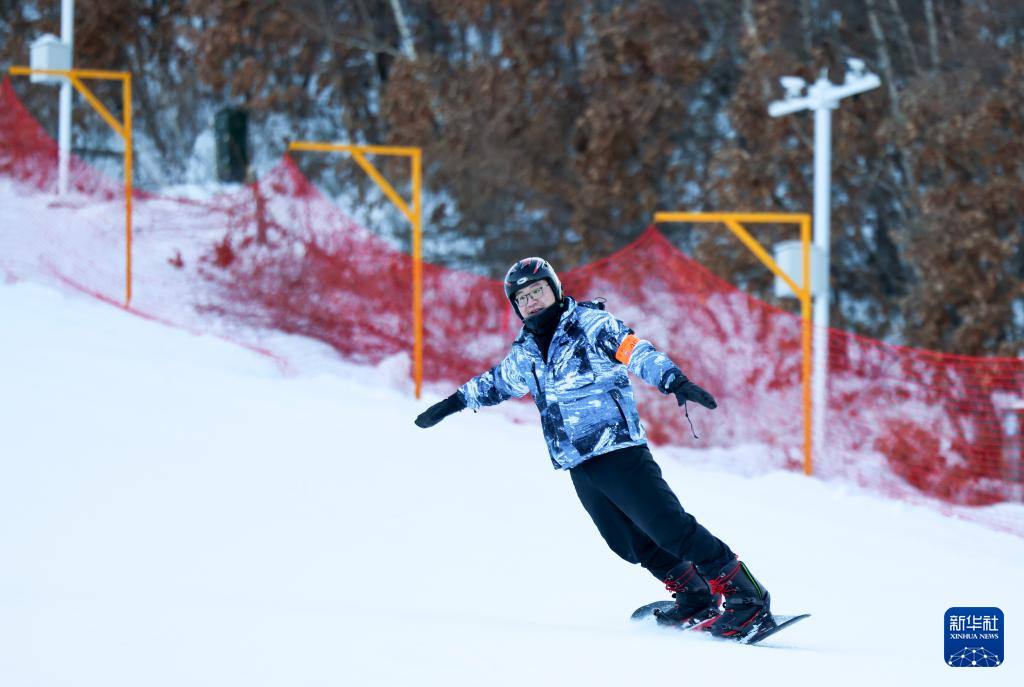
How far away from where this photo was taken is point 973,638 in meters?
4.61

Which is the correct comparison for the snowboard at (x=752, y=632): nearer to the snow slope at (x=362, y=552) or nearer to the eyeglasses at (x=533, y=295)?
the snow slope at (x=362, y=552)

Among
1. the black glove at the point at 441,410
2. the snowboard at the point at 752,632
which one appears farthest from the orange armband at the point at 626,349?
the snowboard at the point at 752,632

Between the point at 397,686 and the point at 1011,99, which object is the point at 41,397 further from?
the point at 1011,99

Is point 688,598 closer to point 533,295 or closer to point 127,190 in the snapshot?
point 533,295

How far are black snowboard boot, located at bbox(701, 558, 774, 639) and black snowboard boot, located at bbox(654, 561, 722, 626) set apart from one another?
0.18m

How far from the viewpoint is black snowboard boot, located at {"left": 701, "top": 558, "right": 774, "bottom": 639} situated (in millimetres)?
4578

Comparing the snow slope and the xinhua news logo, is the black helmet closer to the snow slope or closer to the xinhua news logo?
the snow slope

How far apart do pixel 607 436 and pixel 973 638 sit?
145 cm

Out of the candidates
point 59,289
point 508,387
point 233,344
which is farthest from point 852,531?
point 59,289

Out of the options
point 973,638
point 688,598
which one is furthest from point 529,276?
point 973,638

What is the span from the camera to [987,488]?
456 inches

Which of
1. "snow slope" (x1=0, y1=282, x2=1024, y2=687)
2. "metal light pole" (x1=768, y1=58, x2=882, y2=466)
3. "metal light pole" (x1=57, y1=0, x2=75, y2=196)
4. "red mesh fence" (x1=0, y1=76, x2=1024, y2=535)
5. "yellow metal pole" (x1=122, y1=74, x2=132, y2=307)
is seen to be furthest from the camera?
"metal light pole" (x1=57, y1=0, x2=75, y2=196)

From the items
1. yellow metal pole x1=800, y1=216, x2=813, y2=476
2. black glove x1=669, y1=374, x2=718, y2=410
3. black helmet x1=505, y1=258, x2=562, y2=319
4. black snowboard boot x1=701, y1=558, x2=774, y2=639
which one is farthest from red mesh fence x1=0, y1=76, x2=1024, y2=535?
black glove x1=669, y1=374, x2=718, y2=410

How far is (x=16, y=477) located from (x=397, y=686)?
12.7ft
